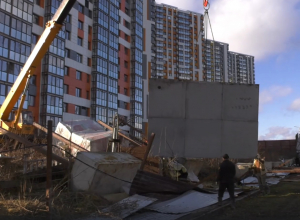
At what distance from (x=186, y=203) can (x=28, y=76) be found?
37.4ft

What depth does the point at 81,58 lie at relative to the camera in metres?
49.8

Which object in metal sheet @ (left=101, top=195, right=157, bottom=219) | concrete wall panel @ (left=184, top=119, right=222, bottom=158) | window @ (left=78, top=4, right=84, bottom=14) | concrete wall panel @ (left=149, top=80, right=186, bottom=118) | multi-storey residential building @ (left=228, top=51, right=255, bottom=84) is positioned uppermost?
multi-storey residential building @ (left=228, top=51, right=255, bottom=84)

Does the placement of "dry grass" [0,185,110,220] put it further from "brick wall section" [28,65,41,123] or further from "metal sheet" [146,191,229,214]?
"brick wall section" [28,65,41,123]

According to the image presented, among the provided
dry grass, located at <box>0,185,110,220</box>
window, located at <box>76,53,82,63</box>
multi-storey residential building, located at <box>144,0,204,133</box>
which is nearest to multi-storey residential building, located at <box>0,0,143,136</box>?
window, located at <box>76,53,82,63</box>

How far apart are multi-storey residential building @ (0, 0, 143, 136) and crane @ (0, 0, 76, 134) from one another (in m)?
17.3

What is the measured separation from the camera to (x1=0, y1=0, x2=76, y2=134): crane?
52.5 feet

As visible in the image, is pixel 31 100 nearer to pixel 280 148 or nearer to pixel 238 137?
pixel 280 148

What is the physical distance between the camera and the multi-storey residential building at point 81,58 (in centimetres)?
3850

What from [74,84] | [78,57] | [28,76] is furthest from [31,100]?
[28,76]

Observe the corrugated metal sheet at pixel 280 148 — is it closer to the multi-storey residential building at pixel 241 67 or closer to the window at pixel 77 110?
the window at pixel 77 110

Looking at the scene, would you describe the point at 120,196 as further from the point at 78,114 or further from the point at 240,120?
the point at 78,114

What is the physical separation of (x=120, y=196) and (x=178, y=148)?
3.04m

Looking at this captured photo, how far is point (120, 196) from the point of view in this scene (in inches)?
456

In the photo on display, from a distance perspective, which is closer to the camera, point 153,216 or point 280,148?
point 153,216
